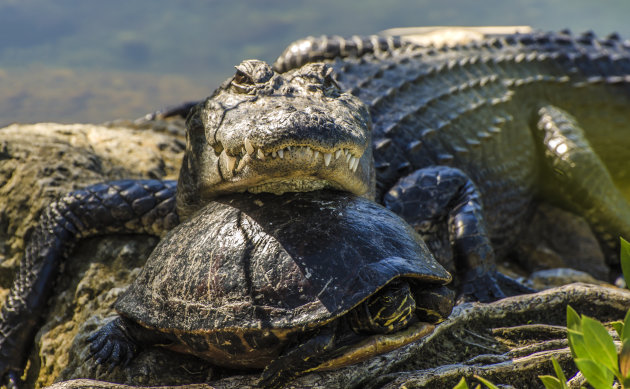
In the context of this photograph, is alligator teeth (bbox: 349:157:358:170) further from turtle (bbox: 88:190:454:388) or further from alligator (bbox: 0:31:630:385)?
turtle (bbox: 88:190:454:388)

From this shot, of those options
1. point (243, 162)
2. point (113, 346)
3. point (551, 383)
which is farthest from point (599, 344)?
point (113, 346)

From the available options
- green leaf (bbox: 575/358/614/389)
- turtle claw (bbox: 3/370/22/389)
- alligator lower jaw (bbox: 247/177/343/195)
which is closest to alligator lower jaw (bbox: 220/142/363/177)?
alligator lower jaw (bbox: 247/177/343/195)

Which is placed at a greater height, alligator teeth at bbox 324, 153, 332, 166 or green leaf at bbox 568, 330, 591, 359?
alligator teeth at bbox 324, 153, 332, 166

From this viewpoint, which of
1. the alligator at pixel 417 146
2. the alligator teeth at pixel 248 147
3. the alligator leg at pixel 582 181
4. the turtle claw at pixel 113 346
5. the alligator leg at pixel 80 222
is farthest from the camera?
the alligator leg at pixel 582 181

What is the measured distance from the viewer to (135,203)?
2.86m

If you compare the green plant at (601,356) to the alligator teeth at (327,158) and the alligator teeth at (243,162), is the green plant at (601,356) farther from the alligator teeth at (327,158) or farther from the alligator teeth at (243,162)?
the alligator teeth at (243,162)

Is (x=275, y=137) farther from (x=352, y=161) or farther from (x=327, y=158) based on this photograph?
(x=352, y=161)

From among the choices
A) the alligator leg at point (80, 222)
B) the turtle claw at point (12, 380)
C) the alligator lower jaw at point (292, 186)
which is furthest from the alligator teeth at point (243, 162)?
the turtle claw at point (12, 380)

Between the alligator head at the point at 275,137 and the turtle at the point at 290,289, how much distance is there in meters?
0.11

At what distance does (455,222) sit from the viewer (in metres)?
2.91

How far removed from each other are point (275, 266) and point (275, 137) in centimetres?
37

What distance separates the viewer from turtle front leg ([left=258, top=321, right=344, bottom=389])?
5.00 feet

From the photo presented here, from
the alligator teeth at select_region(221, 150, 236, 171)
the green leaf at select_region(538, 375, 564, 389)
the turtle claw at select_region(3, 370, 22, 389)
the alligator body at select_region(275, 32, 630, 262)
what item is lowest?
the turtle claw at select_region(3, 370, 22, 389)

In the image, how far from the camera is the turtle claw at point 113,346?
6.21 ft
